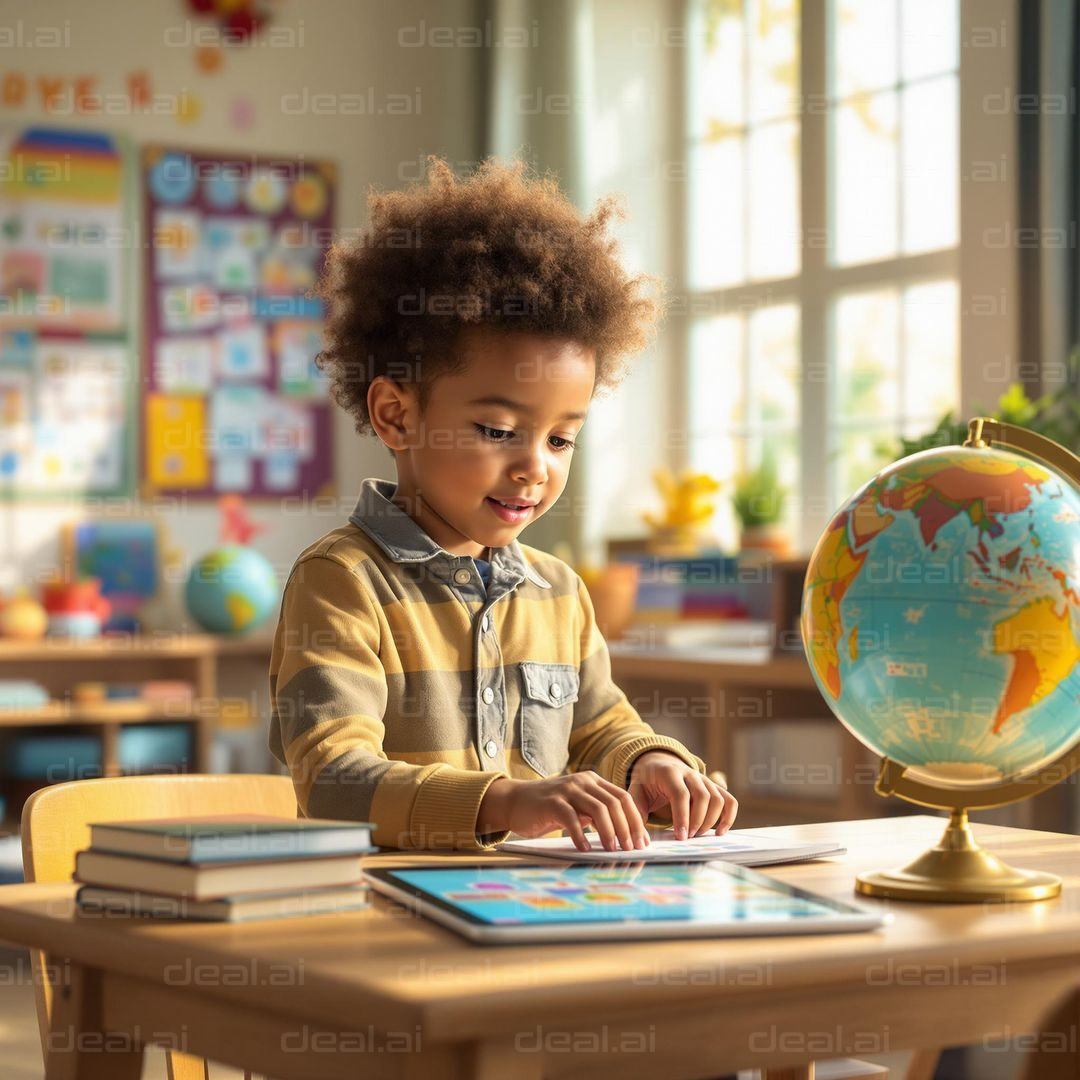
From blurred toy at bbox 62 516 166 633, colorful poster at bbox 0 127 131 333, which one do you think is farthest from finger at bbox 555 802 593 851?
colorful poster at bbox 0 127 131 333

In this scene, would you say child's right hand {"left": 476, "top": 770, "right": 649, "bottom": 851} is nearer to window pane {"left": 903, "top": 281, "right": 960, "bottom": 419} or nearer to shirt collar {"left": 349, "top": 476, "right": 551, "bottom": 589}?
shirt collar {"left": 349, "top": 476, "right": 551, "bottom": 589}

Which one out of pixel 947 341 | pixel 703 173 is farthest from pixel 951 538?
pixel 703 173

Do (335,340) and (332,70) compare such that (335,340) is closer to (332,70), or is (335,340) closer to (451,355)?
(451,355)

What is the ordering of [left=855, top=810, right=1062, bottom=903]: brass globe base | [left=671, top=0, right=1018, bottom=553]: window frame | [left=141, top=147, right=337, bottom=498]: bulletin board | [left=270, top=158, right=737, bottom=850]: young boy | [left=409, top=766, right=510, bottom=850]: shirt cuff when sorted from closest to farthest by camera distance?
1. [left=855, top=810, right=1062, bottom=903]: brass globe base
2. [left=409, top=766, right=510, bottom=850]: shirt cuff
3. [left=270, top=158, right=737, bottom=850]: young boy
4. [left=671, top=0, right=1018, bottom=553]: window frame
5. [left=141, top=147, right=337, bottom=498]: bulletin board

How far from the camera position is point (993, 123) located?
3430 mm

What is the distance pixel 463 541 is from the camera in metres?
1.49

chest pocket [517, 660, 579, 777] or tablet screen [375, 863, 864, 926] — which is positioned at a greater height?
chest pocket [517, 660, 579, 777]

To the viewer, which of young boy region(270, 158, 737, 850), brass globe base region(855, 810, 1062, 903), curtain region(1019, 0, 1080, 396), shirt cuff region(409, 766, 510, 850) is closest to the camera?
brass globe base region(855, 810, 1062, 903)

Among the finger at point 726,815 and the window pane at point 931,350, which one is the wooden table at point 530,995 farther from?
the window pane at point 931,350

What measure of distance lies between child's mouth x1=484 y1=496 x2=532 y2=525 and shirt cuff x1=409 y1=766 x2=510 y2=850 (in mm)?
316

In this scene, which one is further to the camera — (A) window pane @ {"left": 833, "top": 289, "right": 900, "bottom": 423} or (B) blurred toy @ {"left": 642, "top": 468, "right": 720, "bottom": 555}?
(B) blurred toy @ {"left": 642, "top": 468, "right": 720, "bottom": 555}

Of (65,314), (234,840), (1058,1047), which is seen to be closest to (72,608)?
(65,314)

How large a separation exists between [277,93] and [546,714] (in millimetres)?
3852

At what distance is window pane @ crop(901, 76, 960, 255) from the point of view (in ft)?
12.8
